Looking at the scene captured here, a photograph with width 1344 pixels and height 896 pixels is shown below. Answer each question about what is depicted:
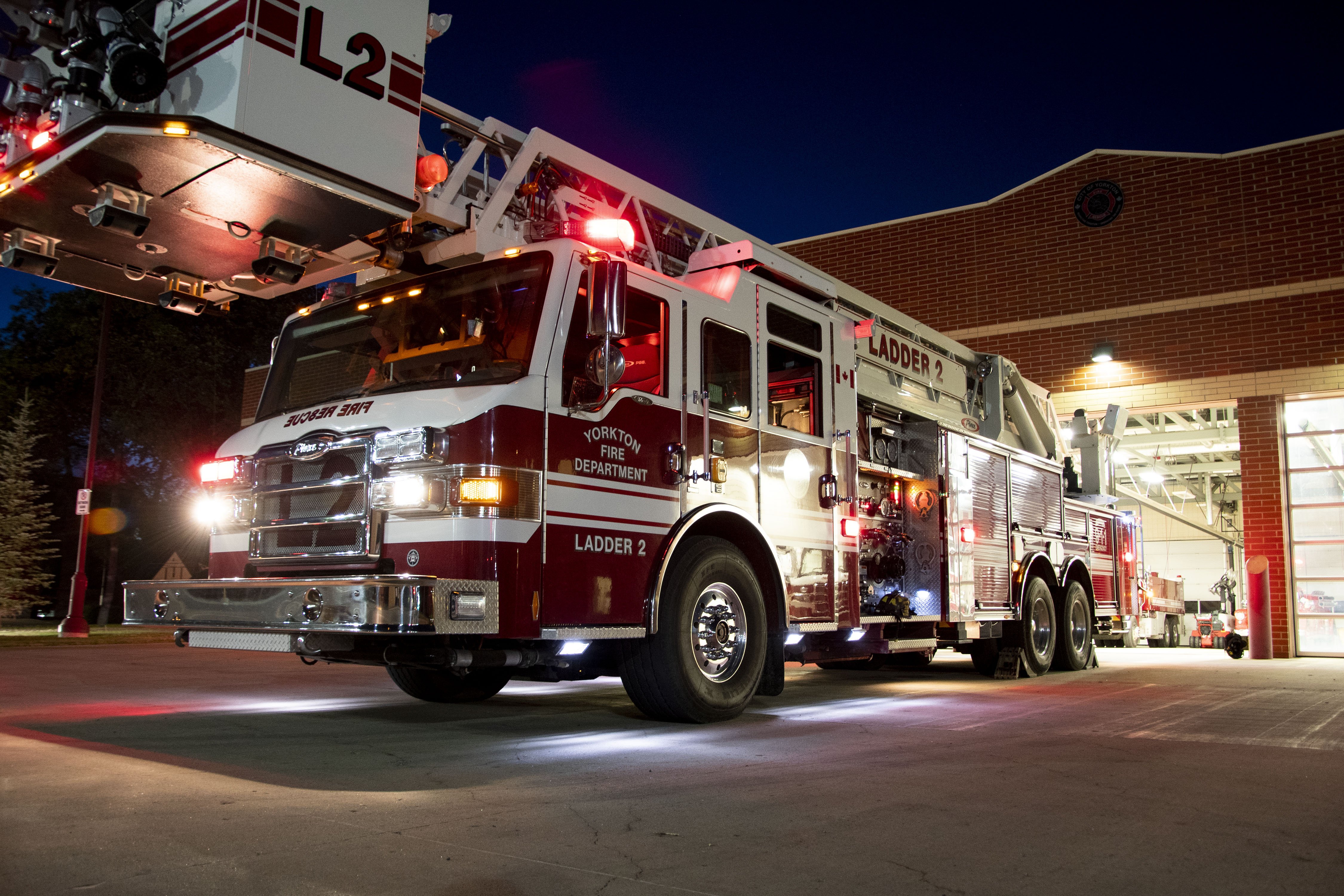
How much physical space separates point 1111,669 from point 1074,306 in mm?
8744

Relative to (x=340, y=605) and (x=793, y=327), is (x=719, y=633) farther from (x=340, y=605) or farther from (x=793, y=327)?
(x=340, y=605)

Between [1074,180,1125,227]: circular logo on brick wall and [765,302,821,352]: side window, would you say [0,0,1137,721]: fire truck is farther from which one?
[1074,180,1125,227]: circular logo on brick wall

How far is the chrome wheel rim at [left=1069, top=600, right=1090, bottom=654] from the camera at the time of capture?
11953mm

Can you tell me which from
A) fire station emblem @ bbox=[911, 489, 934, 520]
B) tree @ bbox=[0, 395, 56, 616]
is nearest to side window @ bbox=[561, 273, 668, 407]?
fire station emblem @ bbox=[911, 489, 934, 520]

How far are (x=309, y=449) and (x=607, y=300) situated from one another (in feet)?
5.89

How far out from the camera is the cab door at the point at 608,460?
5539 millimetres

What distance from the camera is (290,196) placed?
5.30 m

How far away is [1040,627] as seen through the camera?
1131cm

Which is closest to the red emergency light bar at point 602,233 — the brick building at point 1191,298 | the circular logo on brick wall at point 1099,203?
the brick building at point 1191,298

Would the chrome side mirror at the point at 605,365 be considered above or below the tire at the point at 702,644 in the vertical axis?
above

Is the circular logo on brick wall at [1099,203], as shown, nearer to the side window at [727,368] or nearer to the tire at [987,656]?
the tire at [987,656]

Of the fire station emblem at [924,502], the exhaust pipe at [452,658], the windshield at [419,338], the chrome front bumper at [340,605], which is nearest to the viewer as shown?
the chrome front bumper at [340,605]

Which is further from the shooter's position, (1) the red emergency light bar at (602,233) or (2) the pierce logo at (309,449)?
(1) the red emergency light bar at (602,233)

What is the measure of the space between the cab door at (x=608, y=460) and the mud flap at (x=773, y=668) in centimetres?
135
